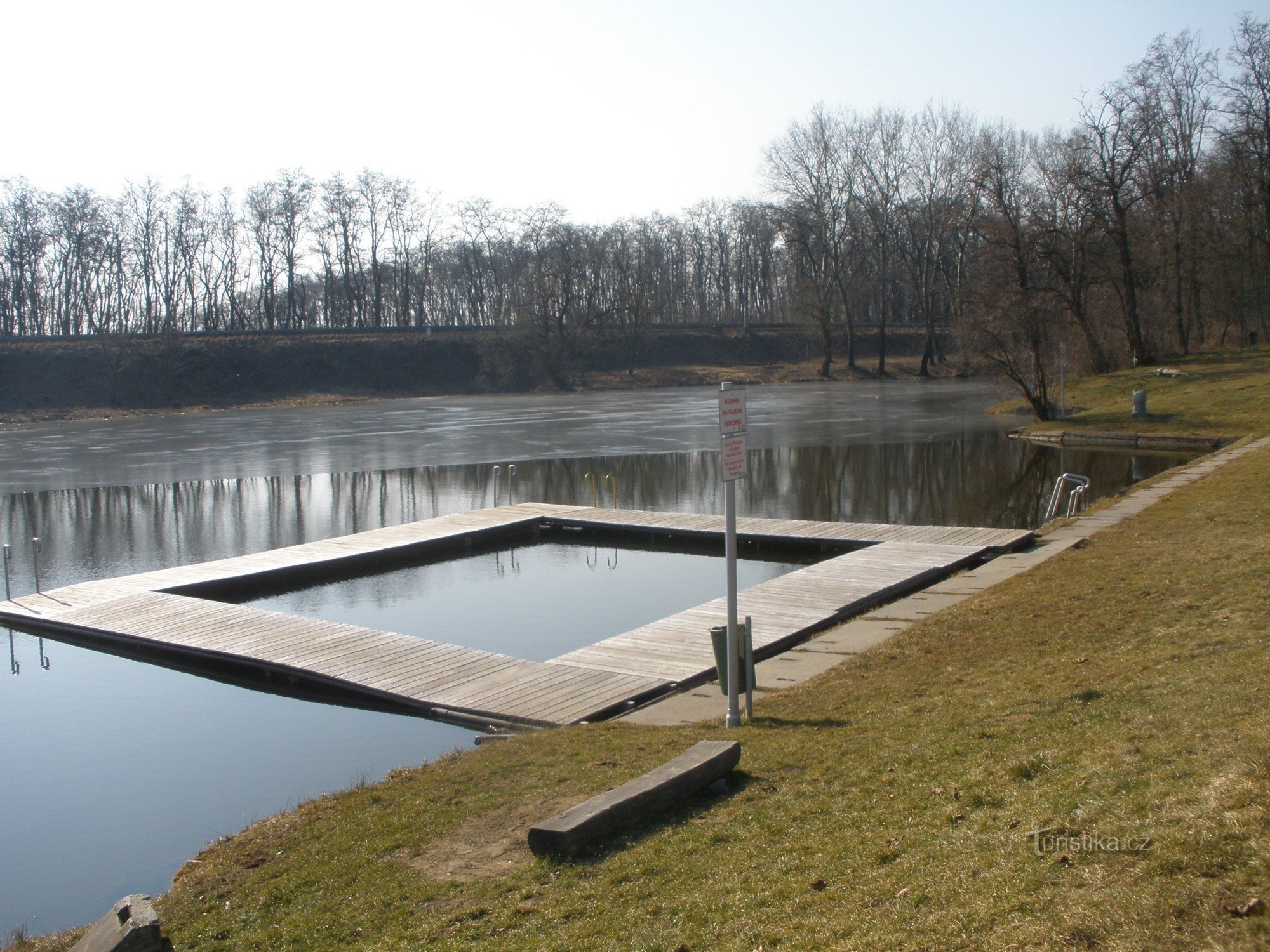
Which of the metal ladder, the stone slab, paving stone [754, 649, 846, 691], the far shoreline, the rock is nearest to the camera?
the rock

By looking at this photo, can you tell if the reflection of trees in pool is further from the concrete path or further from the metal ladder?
the concrete path

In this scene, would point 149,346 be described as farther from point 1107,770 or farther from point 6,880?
point 1107,770

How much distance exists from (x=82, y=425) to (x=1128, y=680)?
56617 millimetres

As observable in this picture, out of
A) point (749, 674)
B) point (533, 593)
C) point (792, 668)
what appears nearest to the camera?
point (749, 674)

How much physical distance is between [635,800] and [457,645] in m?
6.57

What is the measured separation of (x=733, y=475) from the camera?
24.2ft

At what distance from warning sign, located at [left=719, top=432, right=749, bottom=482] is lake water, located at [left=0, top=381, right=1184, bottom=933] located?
11.7 feet

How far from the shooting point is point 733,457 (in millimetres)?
7383

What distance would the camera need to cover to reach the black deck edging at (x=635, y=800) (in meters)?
5.18

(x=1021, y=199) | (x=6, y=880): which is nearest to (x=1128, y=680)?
(x=6, y=880)

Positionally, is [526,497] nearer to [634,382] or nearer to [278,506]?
[278,506]

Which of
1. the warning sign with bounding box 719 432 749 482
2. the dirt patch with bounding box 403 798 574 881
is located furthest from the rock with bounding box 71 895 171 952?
the warning sign with bounding box 719 432 749 482

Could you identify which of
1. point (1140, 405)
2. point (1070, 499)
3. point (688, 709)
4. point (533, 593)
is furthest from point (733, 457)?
point (1140, 405)

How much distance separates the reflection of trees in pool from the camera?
19844 mm
